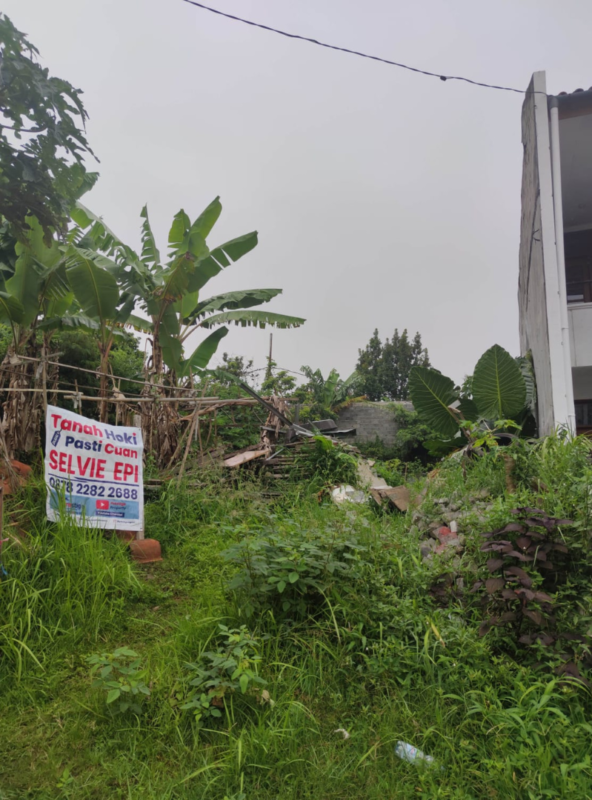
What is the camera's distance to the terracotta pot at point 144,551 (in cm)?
495

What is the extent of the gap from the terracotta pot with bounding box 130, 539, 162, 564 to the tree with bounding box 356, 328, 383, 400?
2512cm

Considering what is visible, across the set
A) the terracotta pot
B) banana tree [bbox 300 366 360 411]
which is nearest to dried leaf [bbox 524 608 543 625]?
the terracotta pot

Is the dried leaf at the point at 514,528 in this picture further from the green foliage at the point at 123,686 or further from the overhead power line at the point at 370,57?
the overhead power line at the point at 370,57

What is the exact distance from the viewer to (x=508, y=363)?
771 centimetres

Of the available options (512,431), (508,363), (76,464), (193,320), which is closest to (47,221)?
(76,464)

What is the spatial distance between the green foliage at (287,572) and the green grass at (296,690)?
0.13 ft

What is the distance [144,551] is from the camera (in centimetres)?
498

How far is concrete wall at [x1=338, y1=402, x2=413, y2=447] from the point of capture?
17.9 meters

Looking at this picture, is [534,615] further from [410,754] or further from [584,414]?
[584,414]

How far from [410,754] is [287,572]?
4.11 feet

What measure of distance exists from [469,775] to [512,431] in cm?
642

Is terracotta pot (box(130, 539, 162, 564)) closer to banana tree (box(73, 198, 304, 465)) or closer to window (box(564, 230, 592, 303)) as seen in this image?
banana tree (box(73, 198, 304, 465))

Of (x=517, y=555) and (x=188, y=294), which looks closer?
(x=517, y=555)

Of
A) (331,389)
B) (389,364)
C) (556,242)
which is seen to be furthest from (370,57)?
(389,364)
